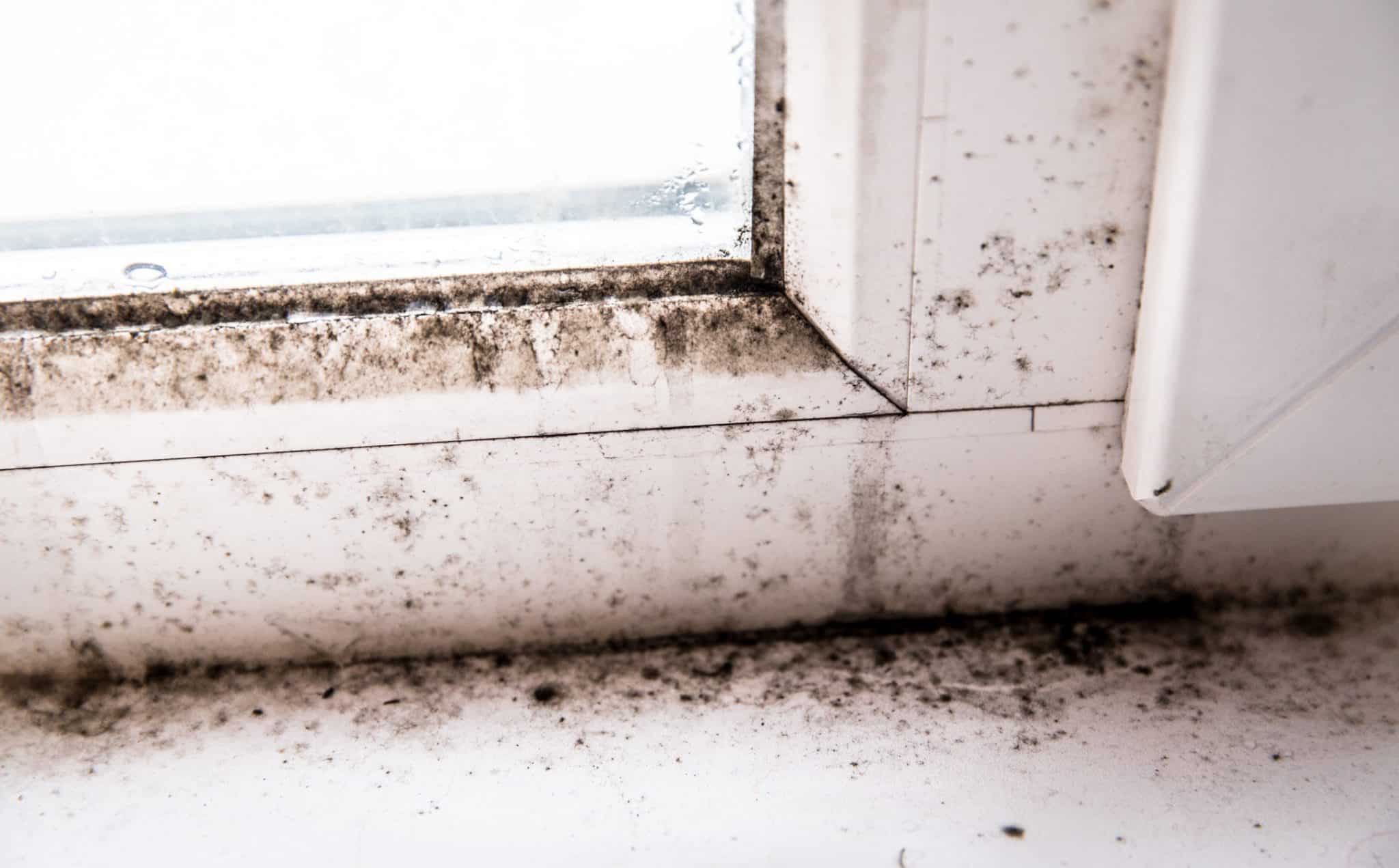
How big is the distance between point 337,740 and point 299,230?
0.39 m

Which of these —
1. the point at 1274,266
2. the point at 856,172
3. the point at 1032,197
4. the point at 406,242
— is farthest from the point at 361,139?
the point at 1274,266

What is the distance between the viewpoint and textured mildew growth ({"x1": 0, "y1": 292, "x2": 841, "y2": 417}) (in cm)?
74

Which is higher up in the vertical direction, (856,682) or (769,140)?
(769,140)

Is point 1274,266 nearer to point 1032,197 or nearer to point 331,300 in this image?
point 1032,197

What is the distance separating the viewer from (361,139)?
0.72 meters

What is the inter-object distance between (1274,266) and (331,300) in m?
0.64

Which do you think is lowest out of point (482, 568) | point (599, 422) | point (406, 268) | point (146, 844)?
point (146, 844)

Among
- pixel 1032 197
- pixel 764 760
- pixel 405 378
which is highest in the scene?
pixel 1032 197

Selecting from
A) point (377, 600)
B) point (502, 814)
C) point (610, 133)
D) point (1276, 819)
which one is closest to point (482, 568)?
point (377, 600)

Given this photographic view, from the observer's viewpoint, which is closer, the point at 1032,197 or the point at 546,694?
the point at 1032,197

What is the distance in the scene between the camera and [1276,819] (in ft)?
2.24

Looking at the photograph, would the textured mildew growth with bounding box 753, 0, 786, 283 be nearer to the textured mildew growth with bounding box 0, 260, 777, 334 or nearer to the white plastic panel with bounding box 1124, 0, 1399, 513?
the textured mildew growth with bounding box 0, 260, 777, 334

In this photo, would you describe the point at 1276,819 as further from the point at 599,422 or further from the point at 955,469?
the point at 599,422

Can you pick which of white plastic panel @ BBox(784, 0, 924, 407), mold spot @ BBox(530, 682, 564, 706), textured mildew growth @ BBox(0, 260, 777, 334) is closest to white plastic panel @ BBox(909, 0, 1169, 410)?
white plastic panel @ BBox(784, 0, 924, 407)
